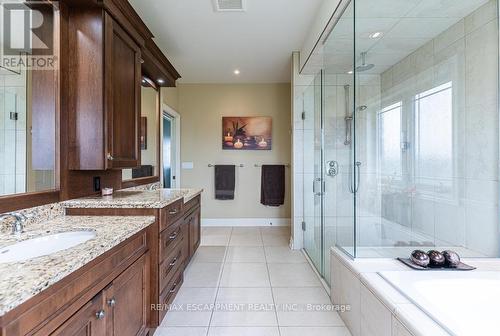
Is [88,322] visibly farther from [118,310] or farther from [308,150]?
[308,150]

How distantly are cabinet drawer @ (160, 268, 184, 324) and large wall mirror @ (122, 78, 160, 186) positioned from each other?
1101 millimetres

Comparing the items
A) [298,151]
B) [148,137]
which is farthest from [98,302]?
[298,151]

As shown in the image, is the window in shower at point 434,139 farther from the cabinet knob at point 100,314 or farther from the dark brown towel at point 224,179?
the dark brown towel at point 224,179

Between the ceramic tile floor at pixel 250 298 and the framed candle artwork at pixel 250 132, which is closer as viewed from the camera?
the ceramic tile floor at pixel 250 298

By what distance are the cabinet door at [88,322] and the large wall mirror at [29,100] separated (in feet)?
2.60

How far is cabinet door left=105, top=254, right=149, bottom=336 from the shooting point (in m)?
1.19

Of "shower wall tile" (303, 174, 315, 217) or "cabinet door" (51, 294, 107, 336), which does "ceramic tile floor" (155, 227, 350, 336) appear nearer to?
"shower wall tile" (303, 174, 315, 217)

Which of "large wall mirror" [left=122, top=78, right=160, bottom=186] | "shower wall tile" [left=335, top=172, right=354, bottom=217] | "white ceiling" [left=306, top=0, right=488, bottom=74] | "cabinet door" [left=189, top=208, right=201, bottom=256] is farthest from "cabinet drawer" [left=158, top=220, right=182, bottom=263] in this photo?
"white ceiling" [left=306, top=0, right=488, bottom=74]

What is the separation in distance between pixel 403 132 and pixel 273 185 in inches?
88.3

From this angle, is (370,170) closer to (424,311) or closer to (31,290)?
(424,311)

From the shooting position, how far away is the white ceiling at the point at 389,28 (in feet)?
6.84

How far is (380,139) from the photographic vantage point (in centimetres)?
300

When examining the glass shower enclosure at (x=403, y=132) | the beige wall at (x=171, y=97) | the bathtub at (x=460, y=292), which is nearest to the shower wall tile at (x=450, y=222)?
the glass shower enclosure at (x=403, y=132)

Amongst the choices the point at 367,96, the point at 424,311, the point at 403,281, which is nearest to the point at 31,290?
the point at 424,311
